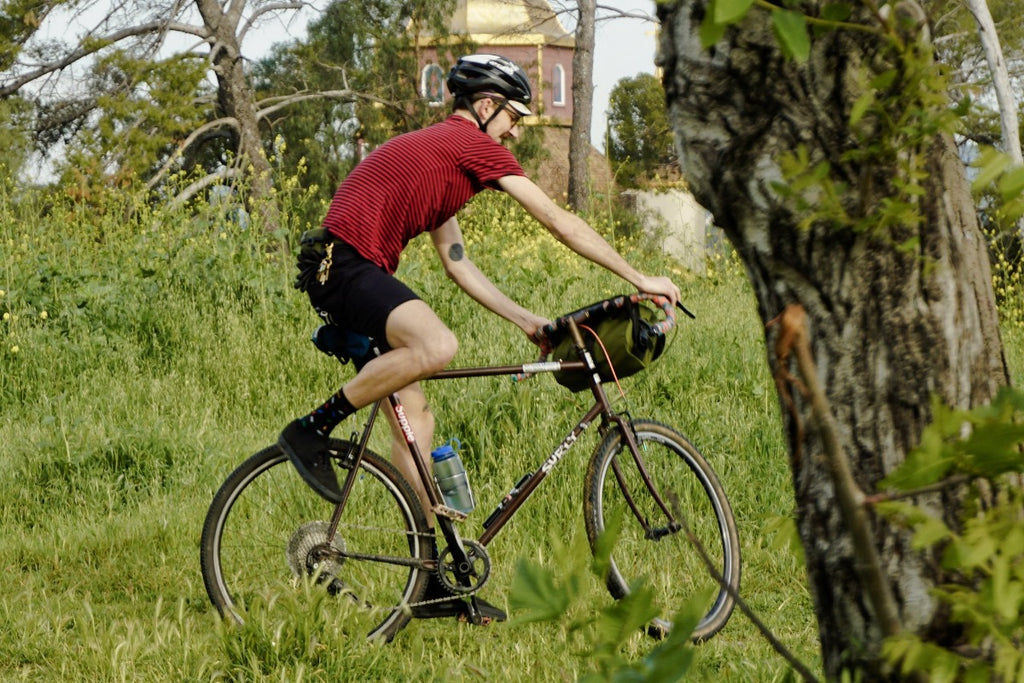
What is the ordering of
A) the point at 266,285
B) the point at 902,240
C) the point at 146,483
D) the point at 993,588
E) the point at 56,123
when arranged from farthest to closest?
the point at 56,123
the point at 266,285
the point at 146,483
the point at 902,240
the point at 993,588

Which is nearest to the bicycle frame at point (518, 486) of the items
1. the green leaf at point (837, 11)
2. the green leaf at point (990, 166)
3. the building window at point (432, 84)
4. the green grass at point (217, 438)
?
the green grass at point (217, 438)

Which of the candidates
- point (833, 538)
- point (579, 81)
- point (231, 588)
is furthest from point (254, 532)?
point (579, 81)

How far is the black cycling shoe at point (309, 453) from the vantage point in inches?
173

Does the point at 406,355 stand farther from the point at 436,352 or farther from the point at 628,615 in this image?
the point at 628,615

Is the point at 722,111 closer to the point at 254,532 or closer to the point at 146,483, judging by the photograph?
the point at 254,532

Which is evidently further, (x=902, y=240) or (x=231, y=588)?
(x=231, y=588)

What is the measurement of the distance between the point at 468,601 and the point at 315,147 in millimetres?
26571

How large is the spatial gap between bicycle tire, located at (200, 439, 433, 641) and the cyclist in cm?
13

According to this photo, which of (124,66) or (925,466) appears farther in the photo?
(124,66)

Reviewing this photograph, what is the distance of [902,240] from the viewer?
1.81 meters

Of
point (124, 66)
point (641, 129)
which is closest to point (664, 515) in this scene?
point (124, 66)

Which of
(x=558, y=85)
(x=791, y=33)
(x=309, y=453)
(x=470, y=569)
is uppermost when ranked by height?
(x=558, y=85)

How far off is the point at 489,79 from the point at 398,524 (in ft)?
5.56

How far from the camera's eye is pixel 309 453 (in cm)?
440
